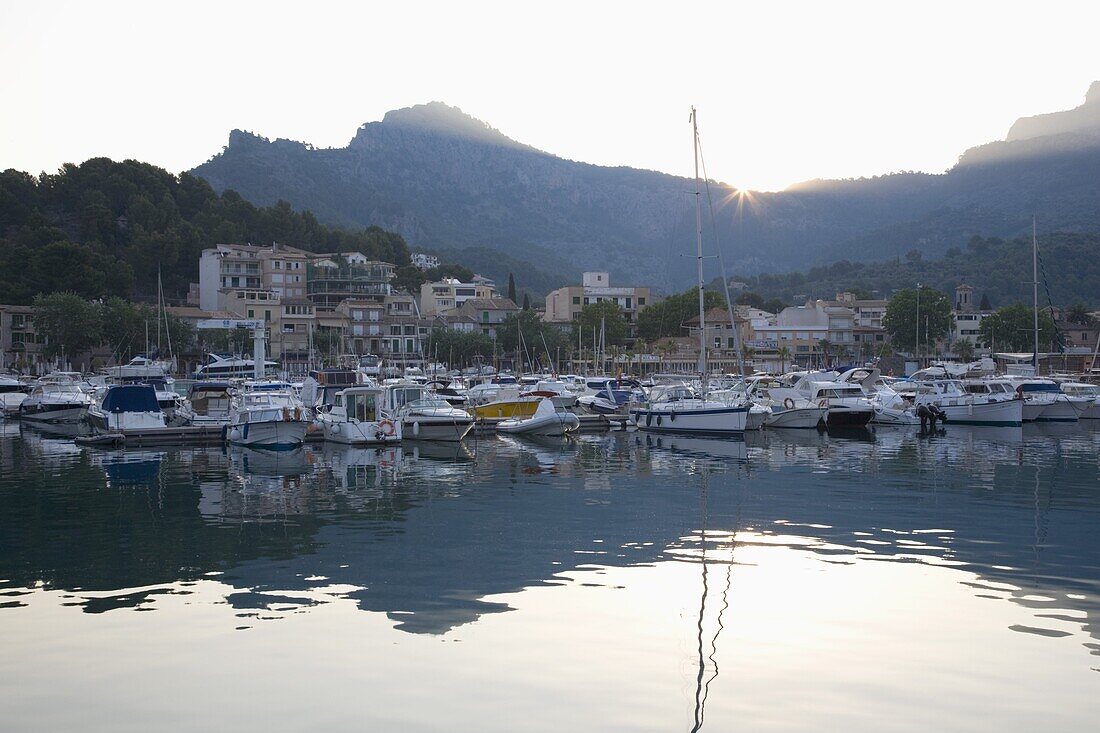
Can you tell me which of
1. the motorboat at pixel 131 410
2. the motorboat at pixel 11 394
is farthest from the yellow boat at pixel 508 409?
the motorboat at pixel 11 394

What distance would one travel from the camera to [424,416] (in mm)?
44875

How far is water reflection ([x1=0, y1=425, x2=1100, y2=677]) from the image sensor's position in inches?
625

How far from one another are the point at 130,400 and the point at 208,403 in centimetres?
634

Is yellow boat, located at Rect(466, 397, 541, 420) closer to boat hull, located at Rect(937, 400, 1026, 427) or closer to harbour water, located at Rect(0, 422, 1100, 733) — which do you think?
boat hull, located at Rect(937, 400, 1026, 427)

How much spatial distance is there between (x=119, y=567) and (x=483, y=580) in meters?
6.37

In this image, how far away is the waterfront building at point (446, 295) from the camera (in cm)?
13712

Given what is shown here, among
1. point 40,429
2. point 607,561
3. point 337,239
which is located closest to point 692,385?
point 40,429

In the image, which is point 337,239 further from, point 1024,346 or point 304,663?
point 304,663

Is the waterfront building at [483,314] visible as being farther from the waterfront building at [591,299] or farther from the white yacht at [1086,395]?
the white yacht at [1086,395]

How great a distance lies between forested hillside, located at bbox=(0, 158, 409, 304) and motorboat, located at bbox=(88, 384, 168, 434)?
6492 cm

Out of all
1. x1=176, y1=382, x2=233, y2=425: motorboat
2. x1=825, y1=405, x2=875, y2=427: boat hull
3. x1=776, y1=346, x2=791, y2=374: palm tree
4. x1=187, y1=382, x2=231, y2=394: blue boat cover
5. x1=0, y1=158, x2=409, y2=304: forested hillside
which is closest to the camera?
x1=176, y1=382, x2=233, y2=425: motorboat

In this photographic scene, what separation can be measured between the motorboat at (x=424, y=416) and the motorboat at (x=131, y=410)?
10.7 metres

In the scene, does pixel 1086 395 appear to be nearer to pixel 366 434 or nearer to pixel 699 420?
pixel 699 420

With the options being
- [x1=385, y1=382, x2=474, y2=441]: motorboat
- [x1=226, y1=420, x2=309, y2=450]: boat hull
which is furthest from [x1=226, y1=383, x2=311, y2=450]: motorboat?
[x1=385, y1=382, x2=474, y2=441]: motorboat
